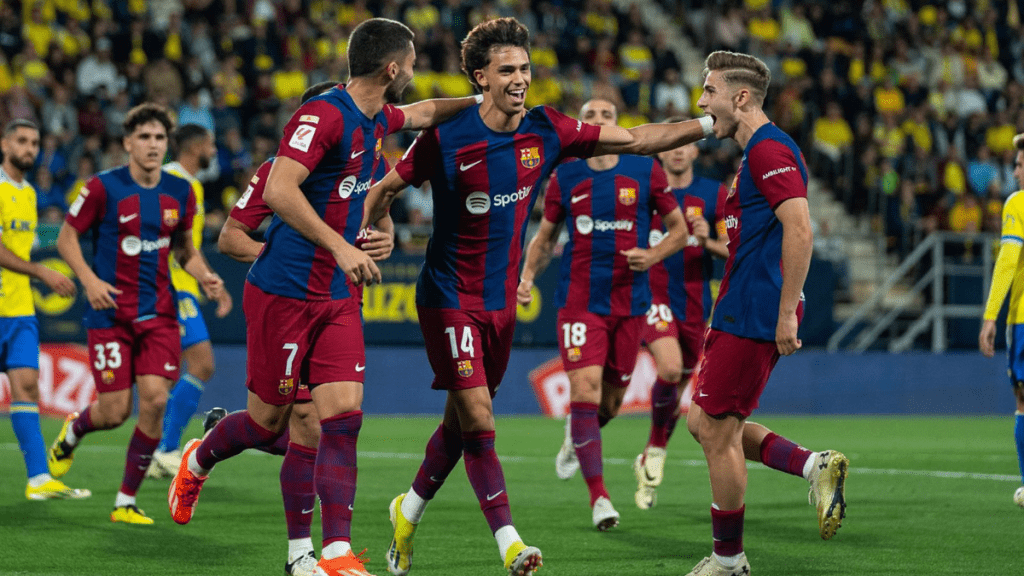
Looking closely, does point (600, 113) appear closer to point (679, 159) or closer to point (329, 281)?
point (679, 159)

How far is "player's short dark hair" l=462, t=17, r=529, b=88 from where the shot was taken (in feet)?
19.6

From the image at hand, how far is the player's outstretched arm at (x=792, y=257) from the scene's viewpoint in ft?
18.2

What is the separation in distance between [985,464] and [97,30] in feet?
44.4

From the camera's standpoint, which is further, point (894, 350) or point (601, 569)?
point (894, 350)

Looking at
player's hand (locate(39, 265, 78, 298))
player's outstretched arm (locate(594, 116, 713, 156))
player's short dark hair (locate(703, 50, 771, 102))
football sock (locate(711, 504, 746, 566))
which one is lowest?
football sock (locate(711, 504, 746, 566))

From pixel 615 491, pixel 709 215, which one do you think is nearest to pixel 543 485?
pixel 615 491

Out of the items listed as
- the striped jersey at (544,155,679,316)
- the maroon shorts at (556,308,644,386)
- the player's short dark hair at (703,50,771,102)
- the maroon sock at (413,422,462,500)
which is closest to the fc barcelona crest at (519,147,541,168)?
the player's short dark hair at (703,50,771,102)

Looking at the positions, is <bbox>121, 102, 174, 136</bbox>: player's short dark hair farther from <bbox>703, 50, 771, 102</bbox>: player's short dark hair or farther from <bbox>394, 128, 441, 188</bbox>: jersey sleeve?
<bbox>703, 50, 771, 102</bbox>: player's short dark hair

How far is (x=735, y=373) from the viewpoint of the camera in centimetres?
575

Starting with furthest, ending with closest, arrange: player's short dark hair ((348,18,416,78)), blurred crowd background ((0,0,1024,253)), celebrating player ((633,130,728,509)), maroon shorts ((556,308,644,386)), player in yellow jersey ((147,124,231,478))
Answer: blurred crowd background ((0,0,1024,253)) < player in yellow jersey ((147,124,231,478)) < celebrating player ((633,130,728,509)) < maroon shorts ((556,308,644,386)) < player's short dark hair ((348,18,416,78))

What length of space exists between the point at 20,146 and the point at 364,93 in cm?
421

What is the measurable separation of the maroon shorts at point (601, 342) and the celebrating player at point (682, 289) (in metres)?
0.69

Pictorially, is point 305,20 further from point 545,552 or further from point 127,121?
point 545,552

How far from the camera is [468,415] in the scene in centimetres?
598
